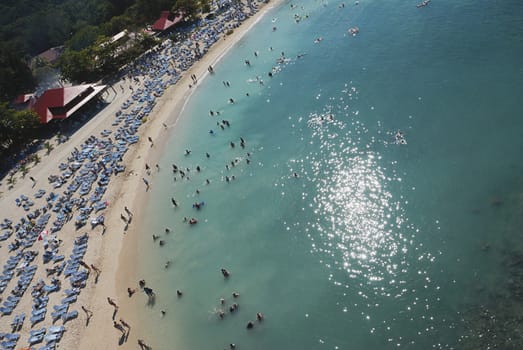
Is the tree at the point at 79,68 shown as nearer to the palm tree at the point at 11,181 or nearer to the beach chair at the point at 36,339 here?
the palm tree at the point at 11,181

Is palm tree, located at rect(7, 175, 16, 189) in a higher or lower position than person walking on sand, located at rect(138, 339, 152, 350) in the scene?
higher

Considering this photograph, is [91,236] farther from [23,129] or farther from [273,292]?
[23,129]

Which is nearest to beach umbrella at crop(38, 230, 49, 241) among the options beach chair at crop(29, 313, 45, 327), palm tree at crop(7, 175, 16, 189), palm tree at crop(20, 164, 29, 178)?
beach chair at crop(29, 313, 45, 327)

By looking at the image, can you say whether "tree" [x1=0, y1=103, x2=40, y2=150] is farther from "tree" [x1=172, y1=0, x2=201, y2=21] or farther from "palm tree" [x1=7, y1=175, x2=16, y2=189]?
"tree" [x1=172, y1=0, x2=201, y2=21]

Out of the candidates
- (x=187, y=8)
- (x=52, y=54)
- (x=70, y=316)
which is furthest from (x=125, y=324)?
(x=52, y=54)

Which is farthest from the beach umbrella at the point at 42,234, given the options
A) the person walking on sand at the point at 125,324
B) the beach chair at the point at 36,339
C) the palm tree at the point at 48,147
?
the palm tree at the point at 48,147

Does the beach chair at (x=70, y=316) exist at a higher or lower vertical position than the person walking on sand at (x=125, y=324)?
higher

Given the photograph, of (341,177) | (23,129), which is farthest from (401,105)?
(23,129)
